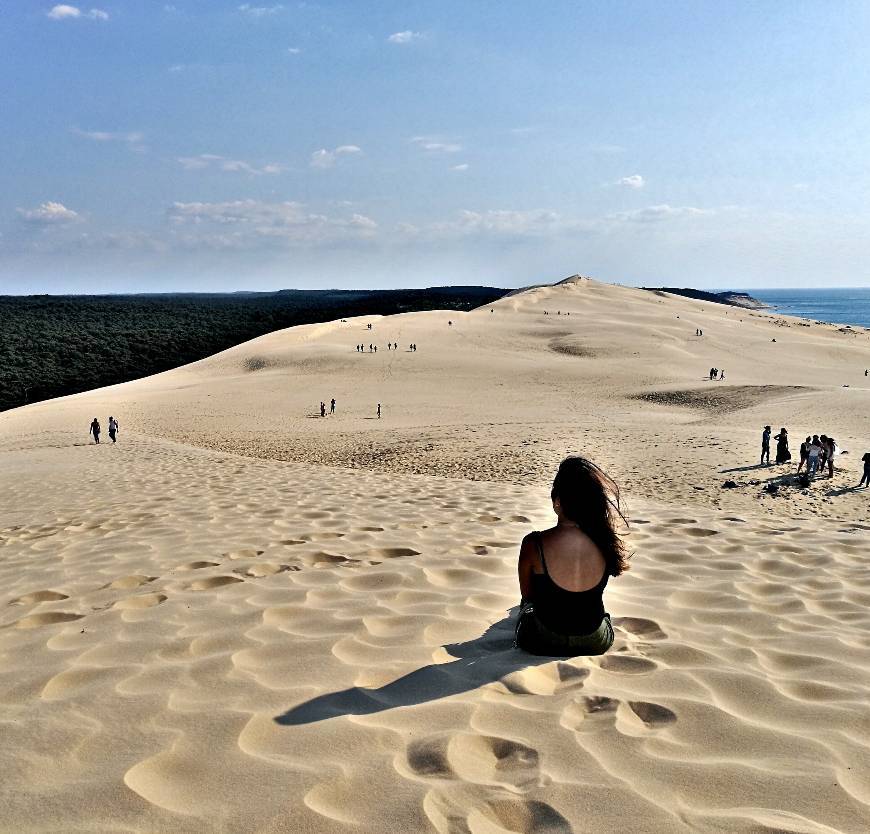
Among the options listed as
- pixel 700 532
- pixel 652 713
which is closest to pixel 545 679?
pixel 652 713

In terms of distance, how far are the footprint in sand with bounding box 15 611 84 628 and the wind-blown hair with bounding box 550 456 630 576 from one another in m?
3.56

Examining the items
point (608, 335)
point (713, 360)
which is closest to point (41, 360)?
point (608, 335)

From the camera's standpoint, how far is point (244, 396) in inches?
1582

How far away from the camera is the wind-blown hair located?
13.0ft

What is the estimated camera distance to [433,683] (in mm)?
3656

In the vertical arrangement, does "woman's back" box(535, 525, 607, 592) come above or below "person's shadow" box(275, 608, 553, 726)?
above

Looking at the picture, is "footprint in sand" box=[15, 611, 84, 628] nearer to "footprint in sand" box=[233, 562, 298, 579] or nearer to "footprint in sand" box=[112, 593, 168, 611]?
"footprint in sand" box=[112, 593, 168, 611]

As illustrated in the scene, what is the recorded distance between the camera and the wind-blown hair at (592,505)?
3.95 metres

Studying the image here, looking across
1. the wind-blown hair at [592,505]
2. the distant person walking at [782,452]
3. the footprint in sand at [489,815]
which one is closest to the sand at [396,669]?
the footprint in sand at [489,815]

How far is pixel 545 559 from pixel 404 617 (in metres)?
1.32

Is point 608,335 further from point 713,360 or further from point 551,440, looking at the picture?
point 551,440

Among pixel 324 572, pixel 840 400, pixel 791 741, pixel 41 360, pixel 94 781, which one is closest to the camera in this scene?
pixel 94 781

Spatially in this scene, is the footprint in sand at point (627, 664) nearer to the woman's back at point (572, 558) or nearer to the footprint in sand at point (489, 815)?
the woman's back at point (572, 558)

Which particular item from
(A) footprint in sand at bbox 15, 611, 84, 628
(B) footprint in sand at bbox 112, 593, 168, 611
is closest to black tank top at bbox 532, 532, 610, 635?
(B) footprint in sand at bbox 112, 593, 168, 611
